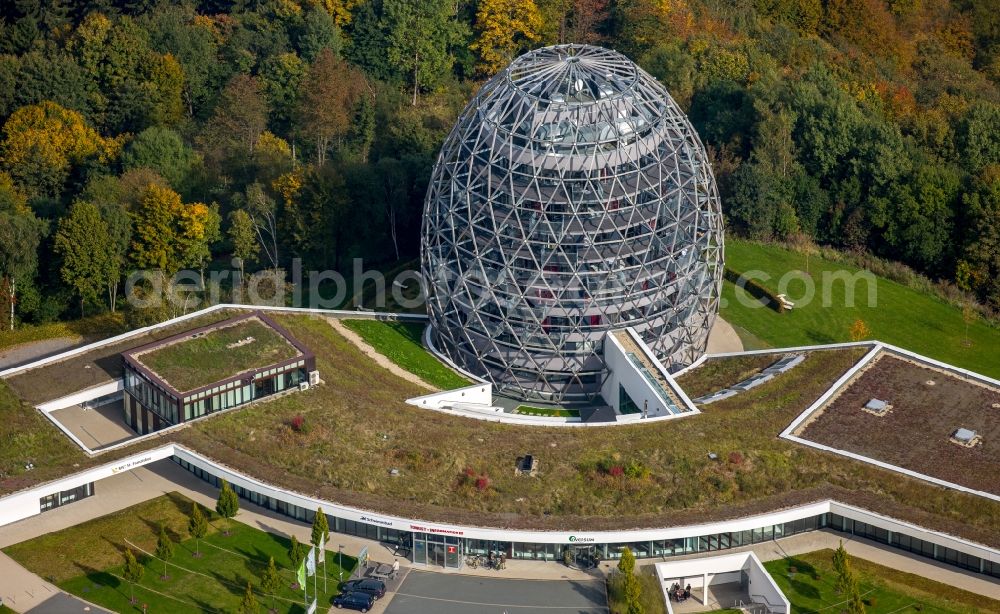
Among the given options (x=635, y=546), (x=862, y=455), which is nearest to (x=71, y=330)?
(x=635, y=546)

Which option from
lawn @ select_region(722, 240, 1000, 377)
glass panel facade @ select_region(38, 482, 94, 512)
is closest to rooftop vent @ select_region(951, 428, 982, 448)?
lawn @ select_region(722, 240, 1000, 377)

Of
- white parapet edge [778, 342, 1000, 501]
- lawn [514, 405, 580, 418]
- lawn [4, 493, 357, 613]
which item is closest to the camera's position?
lawn [4, 493, 357, 613]

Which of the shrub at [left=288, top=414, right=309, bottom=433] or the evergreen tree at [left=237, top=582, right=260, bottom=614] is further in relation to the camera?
the shrub at [left=288, top=414, right=309, bottom=433]

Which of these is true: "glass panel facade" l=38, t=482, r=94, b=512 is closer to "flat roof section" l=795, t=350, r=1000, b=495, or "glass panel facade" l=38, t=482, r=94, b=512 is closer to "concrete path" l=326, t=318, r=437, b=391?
"concrete path" l=326, t=318, r=437, b=391

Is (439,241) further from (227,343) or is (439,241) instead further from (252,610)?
(252,610)

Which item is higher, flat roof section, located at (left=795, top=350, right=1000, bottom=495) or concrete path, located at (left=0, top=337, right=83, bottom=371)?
flat roof section, located at (left=795, top=350, right=1000, bottom=495)

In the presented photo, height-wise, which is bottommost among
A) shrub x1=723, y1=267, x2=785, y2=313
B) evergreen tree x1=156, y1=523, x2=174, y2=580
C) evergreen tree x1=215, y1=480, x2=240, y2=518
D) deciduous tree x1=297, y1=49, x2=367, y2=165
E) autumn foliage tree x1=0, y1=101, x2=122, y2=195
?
evergreen tree x1=156, y1=523, x2=174, y2=580

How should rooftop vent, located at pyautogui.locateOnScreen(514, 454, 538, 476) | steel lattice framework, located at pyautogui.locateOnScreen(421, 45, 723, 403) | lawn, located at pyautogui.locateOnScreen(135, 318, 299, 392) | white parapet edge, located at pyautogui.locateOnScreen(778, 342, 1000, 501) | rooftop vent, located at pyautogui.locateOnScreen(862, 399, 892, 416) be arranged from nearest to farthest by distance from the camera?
white parapet edge, located at pyautogui.locateOnScreen(778, 342, 1000, 501), rooftop vent, located at pyautogui.locateOnScreen(514, 454, 538, 476), rooftop vent, located at pyautogui.locateOnScreen(862, 399, 892, 416), lawn, located at pyautogui.locateOnScreen(135, 318, 299, 392), steel lattice framework, located at pyautogui.locateOnScreen(421, 45, 723, 403)
